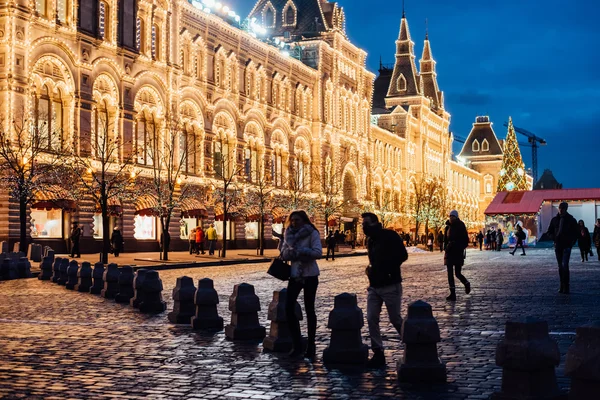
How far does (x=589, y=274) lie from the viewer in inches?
991

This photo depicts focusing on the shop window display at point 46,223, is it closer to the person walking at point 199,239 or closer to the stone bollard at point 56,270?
the person walking at point 199,239

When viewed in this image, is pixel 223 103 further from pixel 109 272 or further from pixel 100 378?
pixel 100 378

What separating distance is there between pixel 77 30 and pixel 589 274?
26220 millimetres

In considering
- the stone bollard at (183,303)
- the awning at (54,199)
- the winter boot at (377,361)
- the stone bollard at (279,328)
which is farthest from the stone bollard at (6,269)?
the winter boot at (377,361)

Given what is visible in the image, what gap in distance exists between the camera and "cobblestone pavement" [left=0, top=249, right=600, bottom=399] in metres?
7.62

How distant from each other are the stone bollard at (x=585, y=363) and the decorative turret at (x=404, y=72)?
10029 cm

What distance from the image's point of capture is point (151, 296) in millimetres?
14789

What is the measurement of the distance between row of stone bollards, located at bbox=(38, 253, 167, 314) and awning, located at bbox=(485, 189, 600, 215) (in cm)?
4204

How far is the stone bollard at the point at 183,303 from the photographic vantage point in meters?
12.9

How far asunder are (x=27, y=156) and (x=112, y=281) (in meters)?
20.1

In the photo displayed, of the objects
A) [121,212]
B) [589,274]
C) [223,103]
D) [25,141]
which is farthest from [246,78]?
[589,274]

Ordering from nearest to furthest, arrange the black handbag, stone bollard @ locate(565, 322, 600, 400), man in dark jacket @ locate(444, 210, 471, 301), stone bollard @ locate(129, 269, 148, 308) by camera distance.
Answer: stone bollard @ locate(565, 322, 600, 400)
the black handbag
stone bollard @ locate(129, 269, 148, 308)
man in dark jacket @ locate(444, 210, 471, 301)

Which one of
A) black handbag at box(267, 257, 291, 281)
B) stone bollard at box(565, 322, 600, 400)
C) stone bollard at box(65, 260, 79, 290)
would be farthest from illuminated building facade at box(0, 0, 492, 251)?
stone bollard at box(565, 322, 600, 400)

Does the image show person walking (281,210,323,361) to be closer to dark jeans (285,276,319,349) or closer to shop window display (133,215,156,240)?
dark jeans (285,276,319,349)
